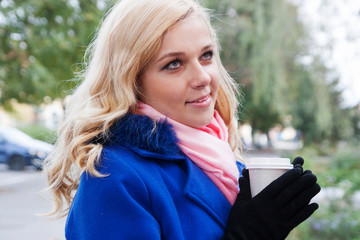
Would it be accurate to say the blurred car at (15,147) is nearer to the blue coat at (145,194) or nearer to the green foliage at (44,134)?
the green foliage at (44,134)

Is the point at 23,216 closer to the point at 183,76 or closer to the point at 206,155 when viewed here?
the point at 206,155

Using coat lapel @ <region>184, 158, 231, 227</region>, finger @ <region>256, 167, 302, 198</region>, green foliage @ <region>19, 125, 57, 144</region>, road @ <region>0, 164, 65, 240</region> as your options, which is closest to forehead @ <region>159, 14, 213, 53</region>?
coat lapel @ <region>184, 158, 231, 227</region>

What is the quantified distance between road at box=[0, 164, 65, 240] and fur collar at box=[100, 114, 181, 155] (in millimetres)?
619

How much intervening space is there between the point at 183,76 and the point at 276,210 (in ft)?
1.84

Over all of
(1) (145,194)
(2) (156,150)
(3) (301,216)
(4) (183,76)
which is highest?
(4) (183,76)

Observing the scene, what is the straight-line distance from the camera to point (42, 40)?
7.48 m

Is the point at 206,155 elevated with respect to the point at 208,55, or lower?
lower

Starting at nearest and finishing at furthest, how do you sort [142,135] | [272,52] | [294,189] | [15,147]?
[294,189] < [142,135] < [272,52] < [15,147]

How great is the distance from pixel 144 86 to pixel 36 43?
6578 millimetres

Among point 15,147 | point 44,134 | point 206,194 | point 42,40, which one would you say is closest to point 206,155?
point 206,194

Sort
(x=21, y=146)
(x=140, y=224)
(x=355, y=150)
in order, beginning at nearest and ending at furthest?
(x=140, y=224) < (x=355, y=150) < (x=21, y=146)

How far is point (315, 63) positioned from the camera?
9.94 m

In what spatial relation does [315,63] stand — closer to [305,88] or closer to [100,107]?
[305,88]

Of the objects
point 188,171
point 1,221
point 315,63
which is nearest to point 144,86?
point 188,171
